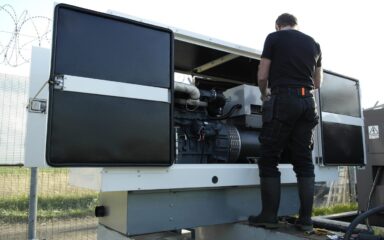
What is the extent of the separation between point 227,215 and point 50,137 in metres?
1.55

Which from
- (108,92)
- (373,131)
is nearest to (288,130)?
(108,92)

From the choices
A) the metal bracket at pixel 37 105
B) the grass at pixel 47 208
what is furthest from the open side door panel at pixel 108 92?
the grass at pixel 47 208

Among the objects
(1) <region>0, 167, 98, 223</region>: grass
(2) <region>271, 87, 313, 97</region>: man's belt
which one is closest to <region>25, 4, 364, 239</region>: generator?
(2) <region>271, 87, 313, 97</region>: man's belt

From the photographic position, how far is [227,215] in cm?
280

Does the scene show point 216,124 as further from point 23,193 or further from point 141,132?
point 23,193

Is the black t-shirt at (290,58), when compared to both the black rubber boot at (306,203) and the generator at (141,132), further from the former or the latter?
the black rubber boot at (306,203)

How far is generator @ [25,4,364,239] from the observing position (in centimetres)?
202

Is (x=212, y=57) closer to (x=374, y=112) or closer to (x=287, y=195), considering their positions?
(x=287, y=195)

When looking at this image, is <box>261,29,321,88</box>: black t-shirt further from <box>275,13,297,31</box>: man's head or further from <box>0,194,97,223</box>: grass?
<box>0,194,97,223</box>: grass

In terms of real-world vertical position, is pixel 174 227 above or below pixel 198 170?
below

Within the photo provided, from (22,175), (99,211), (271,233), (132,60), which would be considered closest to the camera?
(132,60)

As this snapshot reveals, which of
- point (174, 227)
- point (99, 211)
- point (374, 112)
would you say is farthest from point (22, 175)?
point (374, 112)

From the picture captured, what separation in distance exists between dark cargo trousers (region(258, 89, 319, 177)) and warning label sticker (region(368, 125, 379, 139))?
3152mm

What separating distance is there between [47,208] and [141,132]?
6.00 meters
